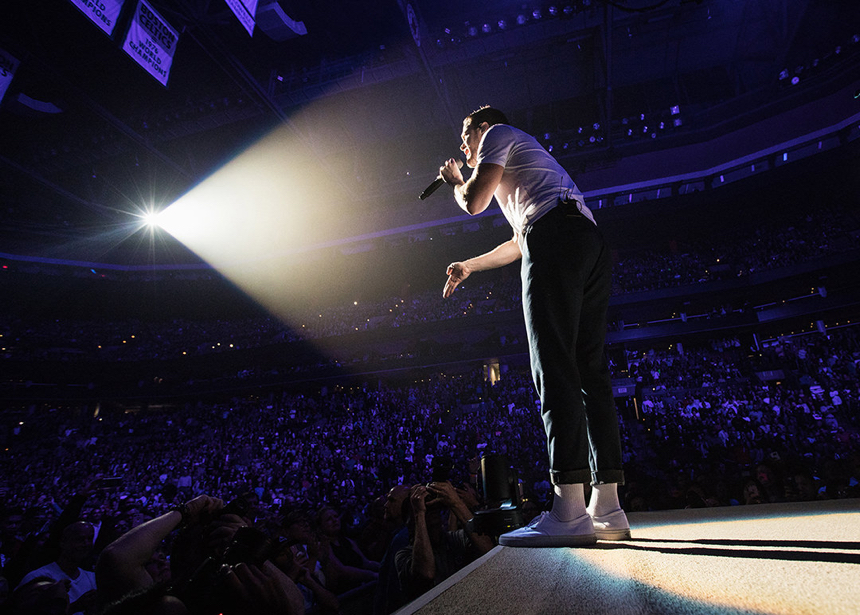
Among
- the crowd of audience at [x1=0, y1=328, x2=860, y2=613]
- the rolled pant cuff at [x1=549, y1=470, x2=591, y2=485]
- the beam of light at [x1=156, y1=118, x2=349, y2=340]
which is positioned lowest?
the crowd of audience at [x1=0, y1=328, x2=860, y2=613]

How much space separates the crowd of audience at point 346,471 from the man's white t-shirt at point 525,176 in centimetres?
128

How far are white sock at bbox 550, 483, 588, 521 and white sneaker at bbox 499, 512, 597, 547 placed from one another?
0.04 feet

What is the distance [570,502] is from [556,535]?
0.32 ft

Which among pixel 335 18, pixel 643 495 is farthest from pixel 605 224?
pixel 643 495

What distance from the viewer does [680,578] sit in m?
0.64

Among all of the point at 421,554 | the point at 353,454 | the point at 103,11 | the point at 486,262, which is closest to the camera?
the point at 421,554

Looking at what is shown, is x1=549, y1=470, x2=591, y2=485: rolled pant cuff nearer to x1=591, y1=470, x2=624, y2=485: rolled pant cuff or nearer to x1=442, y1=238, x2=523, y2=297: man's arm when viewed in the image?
x1=591, y1=470, x2=624, y2=485: rolled pant cuff

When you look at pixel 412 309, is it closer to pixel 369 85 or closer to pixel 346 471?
pixel 346 471

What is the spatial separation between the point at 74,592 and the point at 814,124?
68.1 ft

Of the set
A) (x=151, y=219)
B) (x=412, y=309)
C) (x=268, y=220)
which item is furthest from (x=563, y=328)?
(x=151, y=219)

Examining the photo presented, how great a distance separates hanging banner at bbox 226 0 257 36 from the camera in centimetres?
550

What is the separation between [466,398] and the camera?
567 inches

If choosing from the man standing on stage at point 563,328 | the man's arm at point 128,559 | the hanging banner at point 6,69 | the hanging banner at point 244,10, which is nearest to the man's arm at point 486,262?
the man standing on stage at point 563,328

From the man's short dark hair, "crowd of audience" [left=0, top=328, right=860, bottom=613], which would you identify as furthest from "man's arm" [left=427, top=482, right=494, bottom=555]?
the man's short dark hair
